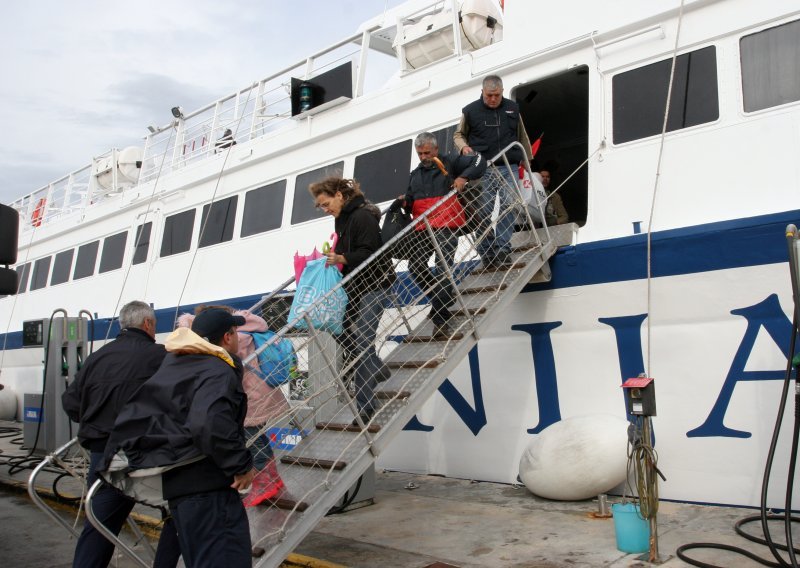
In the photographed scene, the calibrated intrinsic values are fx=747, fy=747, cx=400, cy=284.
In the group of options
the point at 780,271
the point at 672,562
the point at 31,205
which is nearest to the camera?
A: the point at 672,562

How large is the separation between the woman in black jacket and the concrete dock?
1.11 metres

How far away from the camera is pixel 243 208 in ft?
31.6

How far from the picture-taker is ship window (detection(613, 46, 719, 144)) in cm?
561

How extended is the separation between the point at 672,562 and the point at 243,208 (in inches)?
276

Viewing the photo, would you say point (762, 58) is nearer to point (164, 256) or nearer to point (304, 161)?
point (304, 161)

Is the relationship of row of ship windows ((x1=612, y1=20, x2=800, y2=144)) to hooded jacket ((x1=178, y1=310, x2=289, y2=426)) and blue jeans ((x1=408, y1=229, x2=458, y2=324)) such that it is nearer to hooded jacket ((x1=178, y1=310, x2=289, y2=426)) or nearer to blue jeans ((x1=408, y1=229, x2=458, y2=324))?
blue jeans ((x1=408, y1=229, x2=458, y2=324))

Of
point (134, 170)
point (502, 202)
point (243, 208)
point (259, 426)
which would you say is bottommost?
point (259, 426)

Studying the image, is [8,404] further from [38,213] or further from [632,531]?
[632,531]

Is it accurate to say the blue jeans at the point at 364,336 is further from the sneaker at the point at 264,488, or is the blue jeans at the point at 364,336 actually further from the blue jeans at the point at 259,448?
the sneaker at the point at 264,488

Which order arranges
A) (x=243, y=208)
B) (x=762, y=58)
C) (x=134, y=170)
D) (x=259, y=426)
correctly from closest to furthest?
1. (x=259, y=426)
2. (x=762, y=58)
3. (x=243, y=208)
4. (x=134, y=170)

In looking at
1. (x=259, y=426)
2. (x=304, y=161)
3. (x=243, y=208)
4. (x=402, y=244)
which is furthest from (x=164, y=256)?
(x=259, y=426)

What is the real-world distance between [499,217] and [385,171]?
7.87 ft

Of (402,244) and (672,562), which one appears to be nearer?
(672,562)

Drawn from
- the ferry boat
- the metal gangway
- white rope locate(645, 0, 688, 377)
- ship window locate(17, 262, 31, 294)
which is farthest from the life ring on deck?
white rope locate(645, 0, 688, 377)
